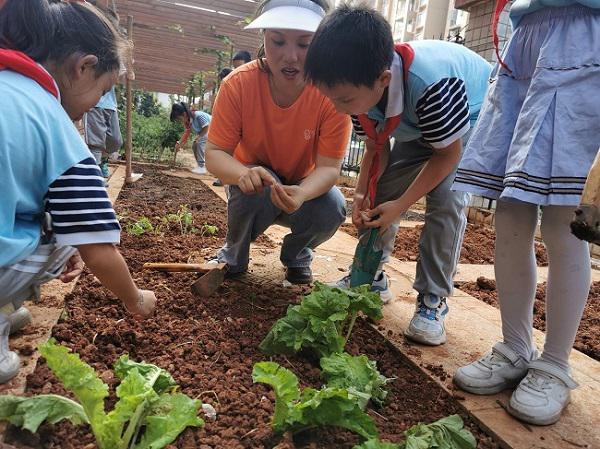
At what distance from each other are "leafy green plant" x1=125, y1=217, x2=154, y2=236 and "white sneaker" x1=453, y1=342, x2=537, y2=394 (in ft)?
7.64

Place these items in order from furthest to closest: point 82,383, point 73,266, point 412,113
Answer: point 412,113
point 73,266
point 82,383

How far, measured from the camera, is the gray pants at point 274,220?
2607 millimetres

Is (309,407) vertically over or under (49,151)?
under

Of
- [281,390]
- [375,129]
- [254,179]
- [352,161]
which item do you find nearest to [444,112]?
[375,129]

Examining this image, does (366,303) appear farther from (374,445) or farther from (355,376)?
(374,445)

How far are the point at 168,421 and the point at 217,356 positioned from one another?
1.72 feet

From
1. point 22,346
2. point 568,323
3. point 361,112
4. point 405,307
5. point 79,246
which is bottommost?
point 405,307

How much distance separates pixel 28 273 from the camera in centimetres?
140

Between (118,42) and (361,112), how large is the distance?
0.90 m

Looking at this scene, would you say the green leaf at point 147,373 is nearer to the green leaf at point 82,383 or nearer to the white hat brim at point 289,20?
the green leaf at point 82,383

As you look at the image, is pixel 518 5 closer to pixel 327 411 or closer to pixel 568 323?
pixel 568 323

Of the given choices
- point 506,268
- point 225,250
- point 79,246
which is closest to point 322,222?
point 225,250

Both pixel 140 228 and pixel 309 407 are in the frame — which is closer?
pixel 309 407

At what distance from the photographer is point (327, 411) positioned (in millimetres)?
1251
